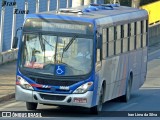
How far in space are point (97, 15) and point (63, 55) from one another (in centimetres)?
185

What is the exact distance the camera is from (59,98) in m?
19.5

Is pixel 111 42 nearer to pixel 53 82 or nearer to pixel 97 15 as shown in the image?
pixel 97 15

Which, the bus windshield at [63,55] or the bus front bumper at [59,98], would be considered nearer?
the bus front bumper at [59,98]

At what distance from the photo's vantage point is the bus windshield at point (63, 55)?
64.4 ft

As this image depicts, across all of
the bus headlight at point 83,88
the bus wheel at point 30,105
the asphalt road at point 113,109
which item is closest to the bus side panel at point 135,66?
the asphalt road at point 113,109

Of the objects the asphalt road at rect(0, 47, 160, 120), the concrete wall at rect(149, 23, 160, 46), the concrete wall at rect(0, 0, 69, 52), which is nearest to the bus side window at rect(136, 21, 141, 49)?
the asphalt road at rect(0, 47, 160, 120)

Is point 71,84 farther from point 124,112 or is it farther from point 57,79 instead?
point 124,112

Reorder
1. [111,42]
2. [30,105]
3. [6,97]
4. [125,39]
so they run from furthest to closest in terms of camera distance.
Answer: [125,39]
[6,97]
[111,42]
[30,105]

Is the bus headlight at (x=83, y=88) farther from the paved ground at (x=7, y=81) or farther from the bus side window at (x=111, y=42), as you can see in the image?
the paved ground at (x=7, y=81)

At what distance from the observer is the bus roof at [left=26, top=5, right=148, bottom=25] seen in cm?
1998

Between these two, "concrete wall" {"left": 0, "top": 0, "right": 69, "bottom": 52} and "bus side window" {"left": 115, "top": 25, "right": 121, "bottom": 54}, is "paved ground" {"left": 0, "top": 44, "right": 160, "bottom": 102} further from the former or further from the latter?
"concrete wall" {"left": 0, "top": 0, "right": 69, "bottom": 52}

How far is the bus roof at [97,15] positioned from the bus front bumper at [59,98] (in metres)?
1.97

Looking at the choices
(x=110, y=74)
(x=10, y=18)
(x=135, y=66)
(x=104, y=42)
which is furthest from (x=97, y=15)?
(x=10, y=18)

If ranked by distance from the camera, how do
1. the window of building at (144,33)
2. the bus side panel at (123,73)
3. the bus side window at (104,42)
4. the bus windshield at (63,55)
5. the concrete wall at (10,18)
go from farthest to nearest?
the concrete wall at (10,18) < the window of building at (144,33) < the bus side panel at (123,73) < the bus side window at (104,42) < the bus windshield at (63,55)
